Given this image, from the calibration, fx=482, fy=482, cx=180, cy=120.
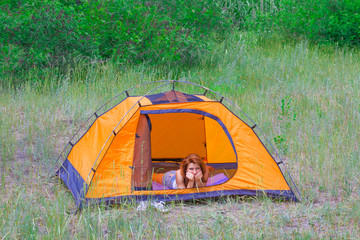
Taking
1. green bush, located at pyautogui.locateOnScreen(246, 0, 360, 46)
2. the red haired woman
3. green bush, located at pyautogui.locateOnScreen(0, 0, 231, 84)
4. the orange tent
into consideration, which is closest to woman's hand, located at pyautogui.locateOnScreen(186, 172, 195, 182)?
the red haired woman

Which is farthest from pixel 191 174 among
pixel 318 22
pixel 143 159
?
pixel 318 22

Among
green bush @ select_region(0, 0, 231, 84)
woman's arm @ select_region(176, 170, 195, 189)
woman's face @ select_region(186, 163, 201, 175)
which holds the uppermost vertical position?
green bush @ select_region(0, 0, 231, 84)

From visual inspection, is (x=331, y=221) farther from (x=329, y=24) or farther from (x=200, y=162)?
(x=329, y=24)

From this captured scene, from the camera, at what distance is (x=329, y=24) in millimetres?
11703

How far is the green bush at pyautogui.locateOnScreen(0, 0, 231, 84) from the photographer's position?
30.7 feet

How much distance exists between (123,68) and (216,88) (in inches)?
86.7

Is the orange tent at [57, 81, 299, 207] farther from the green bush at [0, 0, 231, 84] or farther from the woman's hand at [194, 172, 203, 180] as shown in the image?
the green bush at [0, 0, 231, 84]

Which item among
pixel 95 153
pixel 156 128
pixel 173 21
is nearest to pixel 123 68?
pixel 173 21

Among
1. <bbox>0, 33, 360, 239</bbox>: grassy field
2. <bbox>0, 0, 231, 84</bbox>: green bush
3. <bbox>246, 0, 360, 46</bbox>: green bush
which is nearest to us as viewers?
<bbox>0, 33, 360, 239</bbox>: grassy field

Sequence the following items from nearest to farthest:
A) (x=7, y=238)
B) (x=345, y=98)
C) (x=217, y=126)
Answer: (x=7, y=238), (x=217, y=126), (x=345, y=98)

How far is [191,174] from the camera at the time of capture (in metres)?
5.53

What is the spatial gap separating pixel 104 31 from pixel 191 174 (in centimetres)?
582

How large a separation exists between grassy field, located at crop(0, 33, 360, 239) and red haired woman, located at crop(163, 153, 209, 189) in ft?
0.95

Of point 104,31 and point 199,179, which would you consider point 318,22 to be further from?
point 199,179
